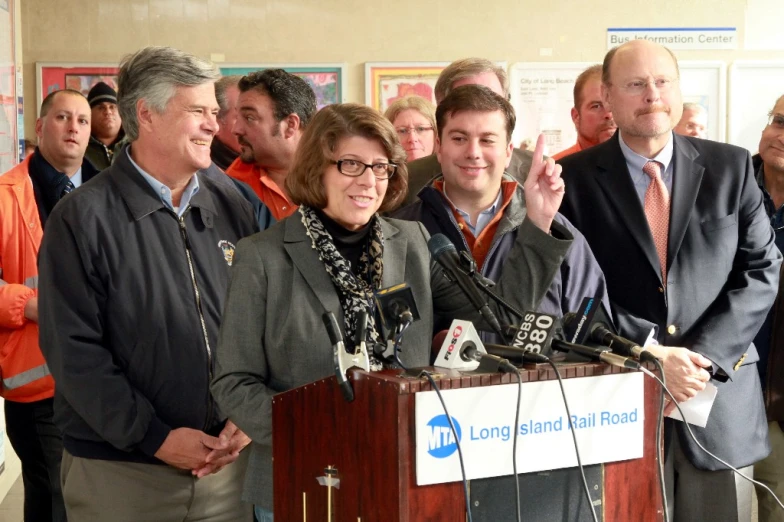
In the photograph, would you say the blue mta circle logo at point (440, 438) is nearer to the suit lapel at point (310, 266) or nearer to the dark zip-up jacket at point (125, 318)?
the suit lapel at point (310, 266)

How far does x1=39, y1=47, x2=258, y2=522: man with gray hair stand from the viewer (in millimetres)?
2201

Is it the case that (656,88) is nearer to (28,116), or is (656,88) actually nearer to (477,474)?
(477,474)

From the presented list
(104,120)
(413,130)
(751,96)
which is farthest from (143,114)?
(751,96)

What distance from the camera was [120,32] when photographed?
6.48 meters

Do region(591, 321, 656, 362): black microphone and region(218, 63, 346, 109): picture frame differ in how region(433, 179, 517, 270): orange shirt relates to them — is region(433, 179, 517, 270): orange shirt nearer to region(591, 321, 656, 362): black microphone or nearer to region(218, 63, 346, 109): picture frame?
region(591, 321, 656, 362): black microphone

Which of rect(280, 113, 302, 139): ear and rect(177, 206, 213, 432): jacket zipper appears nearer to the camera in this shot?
rect(177, 206, 213, 432): jacket zipper

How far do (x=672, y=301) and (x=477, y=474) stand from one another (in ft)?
4.60

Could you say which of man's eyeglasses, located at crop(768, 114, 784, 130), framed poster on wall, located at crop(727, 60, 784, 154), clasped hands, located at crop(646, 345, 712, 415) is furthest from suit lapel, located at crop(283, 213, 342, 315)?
framed poster on wall, located at crop(727, 60, 784, 154)

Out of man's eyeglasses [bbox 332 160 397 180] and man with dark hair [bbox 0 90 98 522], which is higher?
man's eyeglasses [bbox 332 160 397 180]

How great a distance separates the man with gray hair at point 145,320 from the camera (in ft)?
7.22

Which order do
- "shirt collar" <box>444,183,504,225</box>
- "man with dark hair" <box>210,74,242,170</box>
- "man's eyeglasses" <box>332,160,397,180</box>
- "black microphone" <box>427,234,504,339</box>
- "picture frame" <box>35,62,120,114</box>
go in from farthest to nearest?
"picture frame" <box>35,62,120,114</box> → "man with dark hair" <box>210,74,242,170</box> → "shirt collar" <box>444,183,504,225</box> → "man's eyeglasses" <box>332,160,397,180</box> → "black microphone" <box>427,234,504,339</box>

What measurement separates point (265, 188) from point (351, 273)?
143 cm

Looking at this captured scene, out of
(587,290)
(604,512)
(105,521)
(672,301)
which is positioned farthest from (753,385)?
(105,521)

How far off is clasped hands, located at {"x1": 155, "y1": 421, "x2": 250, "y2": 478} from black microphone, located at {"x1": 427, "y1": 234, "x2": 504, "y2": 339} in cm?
82
